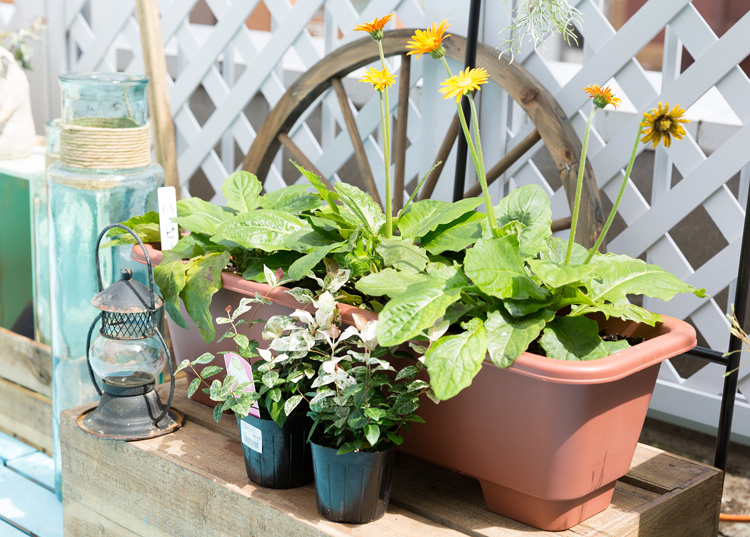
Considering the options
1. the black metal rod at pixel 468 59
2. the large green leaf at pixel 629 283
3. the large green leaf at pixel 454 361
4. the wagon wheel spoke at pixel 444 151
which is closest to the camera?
the large green leaf at pixel 454 361

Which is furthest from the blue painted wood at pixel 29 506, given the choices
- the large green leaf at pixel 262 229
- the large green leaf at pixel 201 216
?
the large green leaf at pixel 262 229

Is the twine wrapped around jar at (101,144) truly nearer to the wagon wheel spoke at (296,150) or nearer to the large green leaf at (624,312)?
the wagon wheel spoke at (296,150)

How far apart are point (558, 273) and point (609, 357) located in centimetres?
11

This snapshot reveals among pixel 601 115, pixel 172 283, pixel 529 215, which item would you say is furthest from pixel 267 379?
pixel 601 115

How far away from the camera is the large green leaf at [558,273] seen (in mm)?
933

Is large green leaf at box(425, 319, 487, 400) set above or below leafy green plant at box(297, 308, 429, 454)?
above

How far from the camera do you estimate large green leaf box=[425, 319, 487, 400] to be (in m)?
0.88

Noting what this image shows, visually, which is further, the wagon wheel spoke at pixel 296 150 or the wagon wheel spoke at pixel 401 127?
the wagon wheel spoke at pixel 296 150

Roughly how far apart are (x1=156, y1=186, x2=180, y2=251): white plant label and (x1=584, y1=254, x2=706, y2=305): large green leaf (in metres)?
0.69

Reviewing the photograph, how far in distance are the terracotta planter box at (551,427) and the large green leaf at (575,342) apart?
3 cm

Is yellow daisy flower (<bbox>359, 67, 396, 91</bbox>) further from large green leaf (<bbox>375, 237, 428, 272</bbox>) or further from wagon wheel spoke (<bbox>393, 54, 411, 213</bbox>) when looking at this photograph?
wagon wheel spoke (<bbox>393, 54, 411, 213</bbox>)

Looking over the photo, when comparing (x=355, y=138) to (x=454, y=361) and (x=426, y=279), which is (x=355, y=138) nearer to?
(x=426, y=279)

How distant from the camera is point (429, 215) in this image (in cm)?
120

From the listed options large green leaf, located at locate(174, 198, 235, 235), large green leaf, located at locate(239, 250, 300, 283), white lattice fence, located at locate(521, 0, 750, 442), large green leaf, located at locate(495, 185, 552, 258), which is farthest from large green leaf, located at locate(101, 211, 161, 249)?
white lattice fence, located at locate(521, 0, 750, 442)
